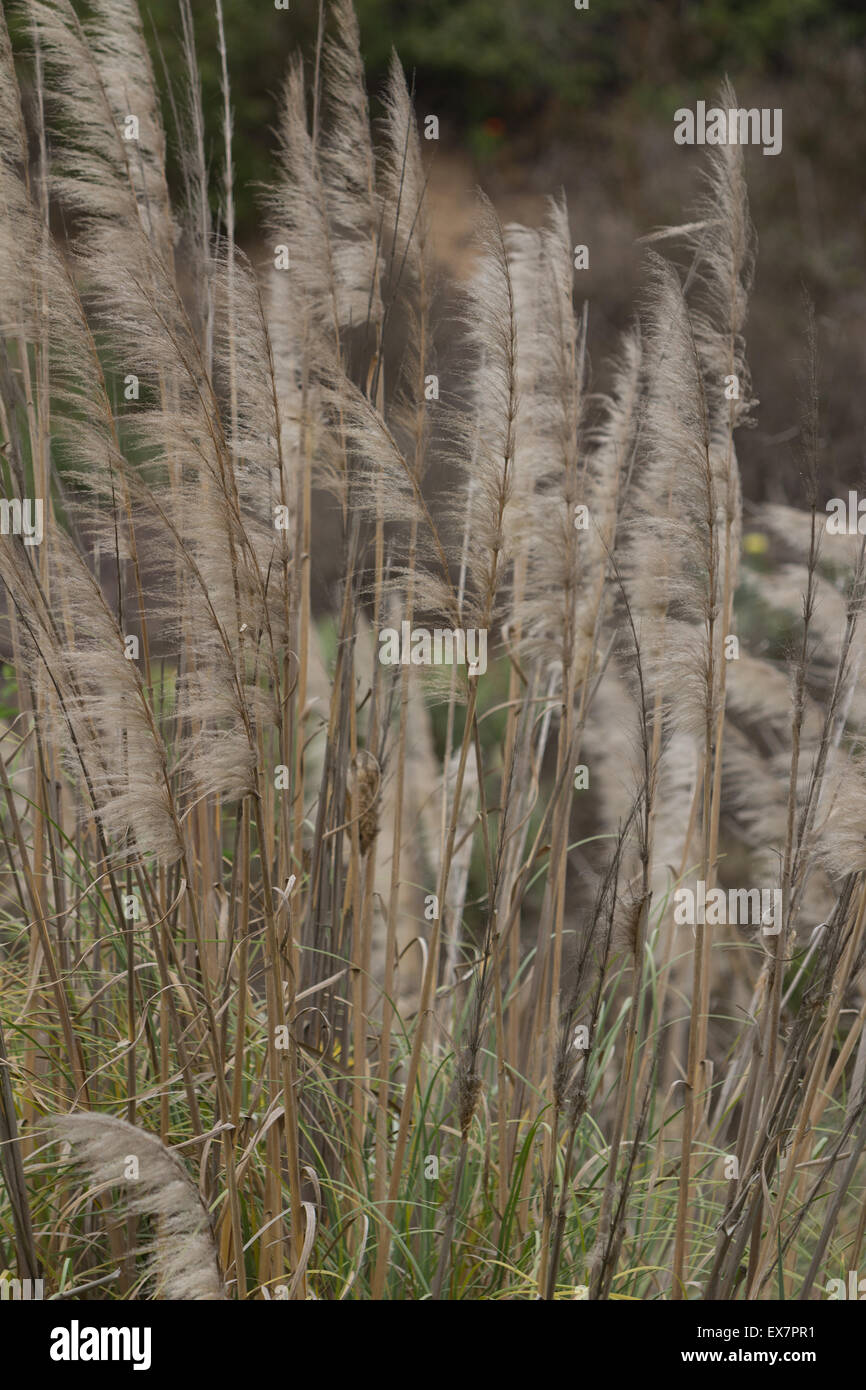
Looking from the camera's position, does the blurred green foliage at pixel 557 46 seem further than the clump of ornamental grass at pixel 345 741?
Yes

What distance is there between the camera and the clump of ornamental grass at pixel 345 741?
3.73 feet

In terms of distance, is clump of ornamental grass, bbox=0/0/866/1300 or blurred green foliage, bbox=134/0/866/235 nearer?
clump of ornamental grass, bbox=0/0/866/1300

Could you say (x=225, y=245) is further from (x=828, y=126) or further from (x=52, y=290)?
(x=828, y=126)

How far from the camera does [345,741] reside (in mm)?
1604

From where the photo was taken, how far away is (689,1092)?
1295 mm

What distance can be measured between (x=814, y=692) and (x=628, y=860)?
197cm

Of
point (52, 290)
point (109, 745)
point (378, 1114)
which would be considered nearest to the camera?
point (52, 290)

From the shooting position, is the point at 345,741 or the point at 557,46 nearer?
the point at 345,741

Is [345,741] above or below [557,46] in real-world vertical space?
below

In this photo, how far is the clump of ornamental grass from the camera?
114 cm

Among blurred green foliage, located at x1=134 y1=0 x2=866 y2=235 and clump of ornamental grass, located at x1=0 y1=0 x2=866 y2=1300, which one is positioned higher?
blurred green foliage, located at x1=134 y1=0 x2=866 y2=235

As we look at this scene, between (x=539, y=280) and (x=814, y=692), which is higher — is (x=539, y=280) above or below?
above

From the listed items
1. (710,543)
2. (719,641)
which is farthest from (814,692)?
(710,543)
